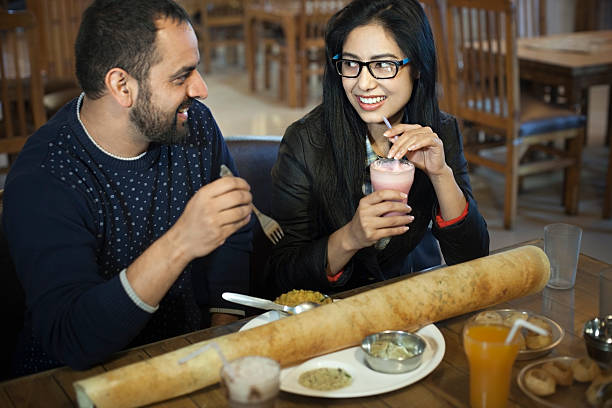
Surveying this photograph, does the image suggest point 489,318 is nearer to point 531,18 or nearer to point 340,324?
point 340,324

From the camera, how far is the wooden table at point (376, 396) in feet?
4.01

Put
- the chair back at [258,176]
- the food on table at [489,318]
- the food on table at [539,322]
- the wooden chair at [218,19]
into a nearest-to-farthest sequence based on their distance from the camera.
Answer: the food on table at [489,318] → the food on table at [539,322] → the chair back at [258,176] → the wooden chair at [218,19]

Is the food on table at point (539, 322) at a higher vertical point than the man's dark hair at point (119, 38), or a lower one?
lower

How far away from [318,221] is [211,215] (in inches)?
25.6

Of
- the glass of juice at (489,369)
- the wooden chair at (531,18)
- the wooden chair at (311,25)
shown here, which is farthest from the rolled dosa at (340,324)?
the wooden chair at (311,25)

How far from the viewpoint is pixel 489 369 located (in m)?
1.15

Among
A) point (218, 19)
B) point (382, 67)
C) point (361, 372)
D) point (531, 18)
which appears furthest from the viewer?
point (218, 19)

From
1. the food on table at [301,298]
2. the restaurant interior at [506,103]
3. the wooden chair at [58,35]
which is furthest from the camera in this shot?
the wooden chair at [58,35]

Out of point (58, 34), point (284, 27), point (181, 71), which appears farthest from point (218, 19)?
point (181, 71)

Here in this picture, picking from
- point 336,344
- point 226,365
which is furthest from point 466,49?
point 226,365

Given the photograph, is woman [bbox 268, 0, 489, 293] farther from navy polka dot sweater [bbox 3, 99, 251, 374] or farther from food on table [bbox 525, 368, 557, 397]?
food on table [bbox 525, 368, 557, 397]

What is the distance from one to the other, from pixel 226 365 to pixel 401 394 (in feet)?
1.08

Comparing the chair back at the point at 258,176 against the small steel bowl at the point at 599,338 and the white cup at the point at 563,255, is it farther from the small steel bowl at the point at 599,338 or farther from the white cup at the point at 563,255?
the small steel bowl at the point at 599,338

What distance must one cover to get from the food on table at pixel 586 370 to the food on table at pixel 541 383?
0.05 meters
